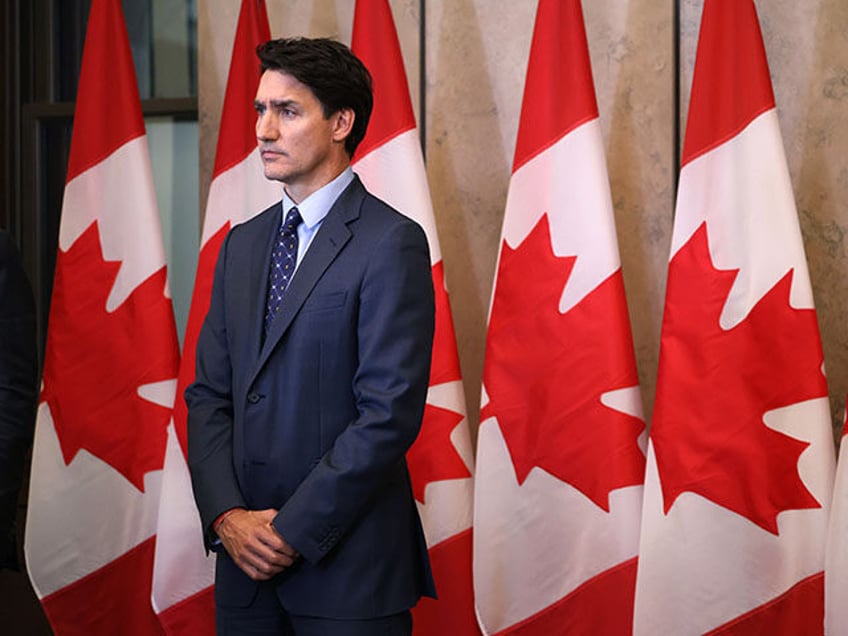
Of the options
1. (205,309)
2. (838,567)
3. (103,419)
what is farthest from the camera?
(103,419)

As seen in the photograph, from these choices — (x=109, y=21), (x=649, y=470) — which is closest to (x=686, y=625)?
(x=649, y=470)

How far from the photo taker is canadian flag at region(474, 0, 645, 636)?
266cm

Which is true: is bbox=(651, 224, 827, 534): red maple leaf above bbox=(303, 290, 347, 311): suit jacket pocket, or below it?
below

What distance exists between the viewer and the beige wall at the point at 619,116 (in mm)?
2836

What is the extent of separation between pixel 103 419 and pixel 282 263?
54.0 inches

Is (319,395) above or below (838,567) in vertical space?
above

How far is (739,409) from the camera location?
2510mm

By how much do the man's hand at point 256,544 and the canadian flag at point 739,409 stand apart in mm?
1073

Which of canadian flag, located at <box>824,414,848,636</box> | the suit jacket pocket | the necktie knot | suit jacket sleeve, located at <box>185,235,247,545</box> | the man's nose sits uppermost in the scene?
the man's nose

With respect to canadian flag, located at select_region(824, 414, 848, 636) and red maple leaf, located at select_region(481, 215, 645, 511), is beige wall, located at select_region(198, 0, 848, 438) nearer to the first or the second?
red maple leaf, located at select_region(481, 215, 645, 511)

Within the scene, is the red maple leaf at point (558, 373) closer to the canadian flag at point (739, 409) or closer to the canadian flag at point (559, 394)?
the canadian flag at point (559, 394)

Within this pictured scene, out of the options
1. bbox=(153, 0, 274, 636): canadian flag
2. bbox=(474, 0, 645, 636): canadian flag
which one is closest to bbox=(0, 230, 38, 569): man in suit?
bbox=(153, 0, 274, 636): canadian flag

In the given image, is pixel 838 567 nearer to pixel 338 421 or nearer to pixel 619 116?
pixel 338 421

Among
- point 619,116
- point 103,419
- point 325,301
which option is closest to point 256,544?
point 325,301
